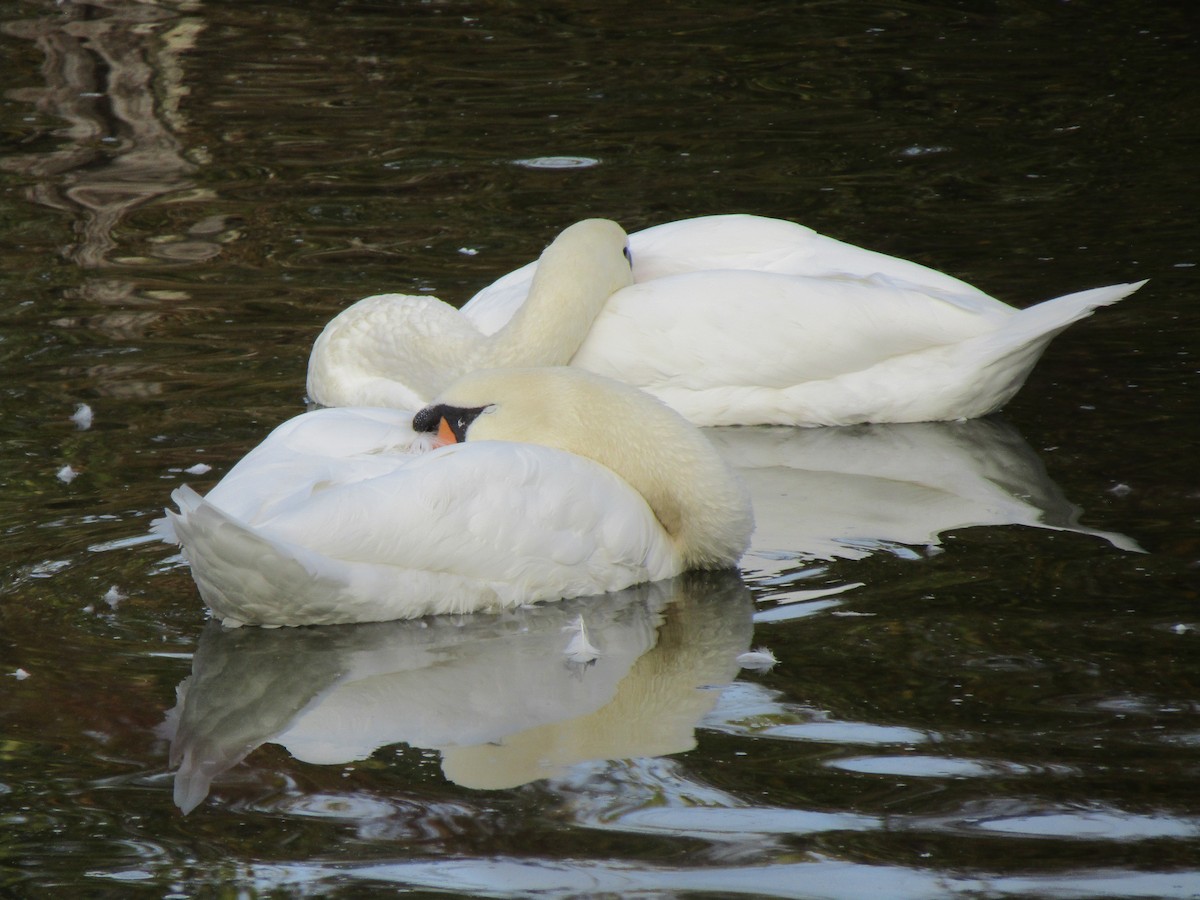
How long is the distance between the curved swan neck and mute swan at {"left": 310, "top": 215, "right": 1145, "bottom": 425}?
5cm

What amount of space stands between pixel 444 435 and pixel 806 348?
190 cm

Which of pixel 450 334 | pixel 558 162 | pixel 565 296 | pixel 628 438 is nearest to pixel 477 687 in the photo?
pixel 628 438

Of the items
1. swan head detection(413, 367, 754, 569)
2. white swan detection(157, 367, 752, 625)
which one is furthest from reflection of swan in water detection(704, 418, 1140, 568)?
white swan detection(157, 367, 752, 625)

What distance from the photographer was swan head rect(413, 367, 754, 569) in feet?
17.5

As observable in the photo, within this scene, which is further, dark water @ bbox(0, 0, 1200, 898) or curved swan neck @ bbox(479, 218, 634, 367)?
curved swan neck @ bbox(479, 218, 634, 367)

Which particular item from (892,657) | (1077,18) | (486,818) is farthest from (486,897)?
(1077,18)

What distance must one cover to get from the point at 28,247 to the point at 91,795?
5906mm

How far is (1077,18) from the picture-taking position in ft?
44.4

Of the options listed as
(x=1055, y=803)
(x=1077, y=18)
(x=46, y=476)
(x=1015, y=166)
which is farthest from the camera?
(x=1077, y=18)

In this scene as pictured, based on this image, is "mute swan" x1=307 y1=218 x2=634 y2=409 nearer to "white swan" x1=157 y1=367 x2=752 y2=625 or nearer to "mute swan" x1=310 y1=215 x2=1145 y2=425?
"mute swan" x1=310 y1=215 x2=1145 y2=425

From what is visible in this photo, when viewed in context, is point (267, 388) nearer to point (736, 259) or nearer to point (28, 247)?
point (736, 259)

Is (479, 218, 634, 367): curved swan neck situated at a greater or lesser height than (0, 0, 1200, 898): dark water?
greater

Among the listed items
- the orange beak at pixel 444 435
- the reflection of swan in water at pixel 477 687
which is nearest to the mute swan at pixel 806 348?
the orange beak at pixel 444 435

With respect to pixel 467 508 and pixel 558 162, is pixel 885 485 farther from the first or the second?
pixel 558 162
